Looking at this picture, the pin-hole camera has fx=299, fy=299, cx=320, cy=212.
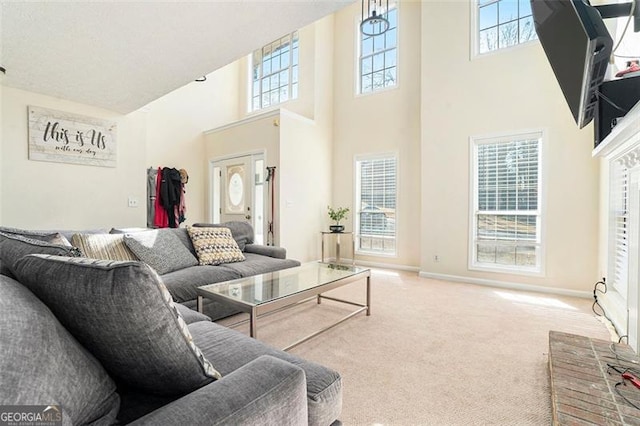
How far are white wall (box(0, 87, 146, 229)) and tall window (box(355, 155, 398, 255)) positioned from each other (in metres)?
3.63

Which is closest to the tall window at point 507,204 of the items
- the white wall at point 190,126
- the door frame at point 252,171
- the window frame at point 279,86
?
the door frame at point 252,171

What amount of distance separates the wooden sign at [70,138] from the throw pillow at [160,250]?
1.71 meters

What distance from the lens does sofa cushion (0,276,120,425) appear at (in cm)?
50

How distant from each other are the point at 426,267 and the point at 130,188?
4.46 metres

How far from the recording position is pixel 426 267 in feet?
15.2

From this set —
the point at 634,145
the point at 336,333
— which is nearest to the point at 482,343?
the point at 336,333

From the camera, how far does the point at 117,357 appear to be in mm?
757

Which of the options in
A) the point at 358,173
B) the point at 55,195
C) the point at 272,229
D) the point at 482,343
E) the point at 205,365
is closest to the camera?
the point at 205,365

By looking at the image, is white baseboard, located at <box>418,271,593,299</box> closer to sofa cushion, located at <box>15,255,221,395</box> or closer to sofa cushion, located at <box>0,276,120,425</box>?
sofa cushion, located at <box>15,255,221,395</box>

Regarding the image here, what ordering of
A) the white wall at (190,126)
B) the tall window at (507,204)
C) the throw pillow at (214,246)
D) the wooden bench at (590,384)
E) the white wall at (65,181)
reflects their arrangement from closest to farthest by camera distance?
the wooden bench at (590,384)
the throw pillow at (214,246)
the white wall at (65,181)
the tall window at (507,204)
the white wall at (190,126)

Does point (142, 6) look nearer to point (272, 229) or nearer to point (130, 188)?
point (130, 188)

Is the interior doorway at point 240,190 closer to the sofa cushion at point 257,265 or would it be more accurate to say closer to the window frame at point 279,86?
the window frame at point 279,86

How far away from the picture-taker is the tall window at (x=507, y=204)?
394 cm

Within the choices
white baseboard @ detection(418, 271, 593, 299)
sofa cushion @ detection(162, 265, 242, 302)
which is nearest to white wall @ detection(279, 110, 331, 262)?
white baseboard @ detection(418, 271, 593, 299)
